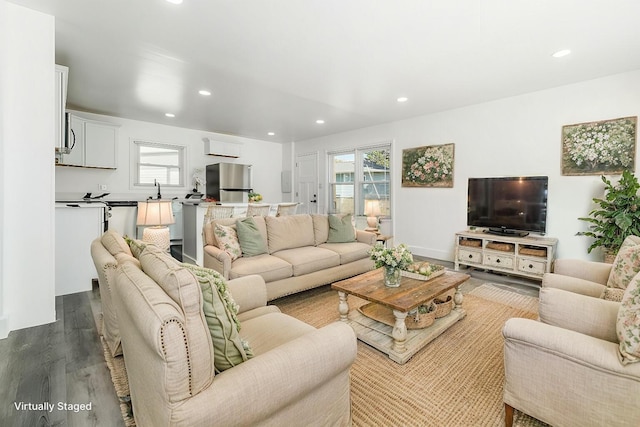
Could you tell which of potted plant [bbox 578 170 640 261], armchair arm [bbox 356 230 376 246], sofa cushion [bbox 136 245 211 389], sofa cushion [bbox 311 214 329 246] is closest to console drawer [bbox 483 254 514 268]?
potted plant [bbox 578 170 640 261]

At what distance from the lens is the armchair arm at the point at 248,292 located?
194 cm

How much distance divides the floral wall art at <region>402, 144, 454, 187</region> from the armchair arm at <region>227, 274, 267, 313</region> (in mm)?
4044

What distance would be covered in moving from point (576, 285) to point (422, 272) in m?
1.06

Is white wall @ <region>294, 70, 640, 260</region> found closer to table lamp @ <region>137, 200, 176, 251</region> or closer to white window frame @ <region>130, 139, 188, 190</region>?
table lamp @ <region>137, 200, 176, 251</region>

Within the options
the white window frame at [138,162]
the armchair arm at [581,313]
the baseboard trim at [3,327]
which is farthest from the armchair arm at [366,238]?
the white window frame at [138,162]

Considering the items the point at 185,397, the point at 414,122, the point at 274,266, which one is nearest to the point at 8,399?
the point at 185,397

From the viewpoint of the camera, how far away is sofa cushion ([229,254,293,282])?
9.53 ft

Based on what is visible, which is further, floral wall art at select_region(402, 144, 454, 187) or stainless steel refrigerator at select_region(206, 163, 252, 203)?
stainless steel refrigerator at select_region(206, 163, 252, 203)

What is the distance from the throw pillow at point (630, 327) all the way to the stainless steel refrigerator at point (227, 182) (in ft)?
20.8

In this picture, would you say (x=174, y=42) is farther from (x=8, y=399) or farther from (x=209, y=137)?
(x=209, y=137)

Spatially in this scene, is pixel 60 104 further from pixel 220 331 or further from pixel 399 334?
pixel 399 334

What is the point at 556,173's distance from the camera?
Answer: 3.96 meters

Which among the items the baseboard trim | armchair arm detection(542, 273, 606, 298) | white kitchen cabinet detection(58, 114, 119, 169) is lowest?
the baseboard trim

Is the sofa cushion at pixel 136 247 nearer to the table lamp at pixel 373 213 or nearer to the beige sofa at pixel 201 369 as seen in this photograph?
the beige sofa at pixel 201 369
